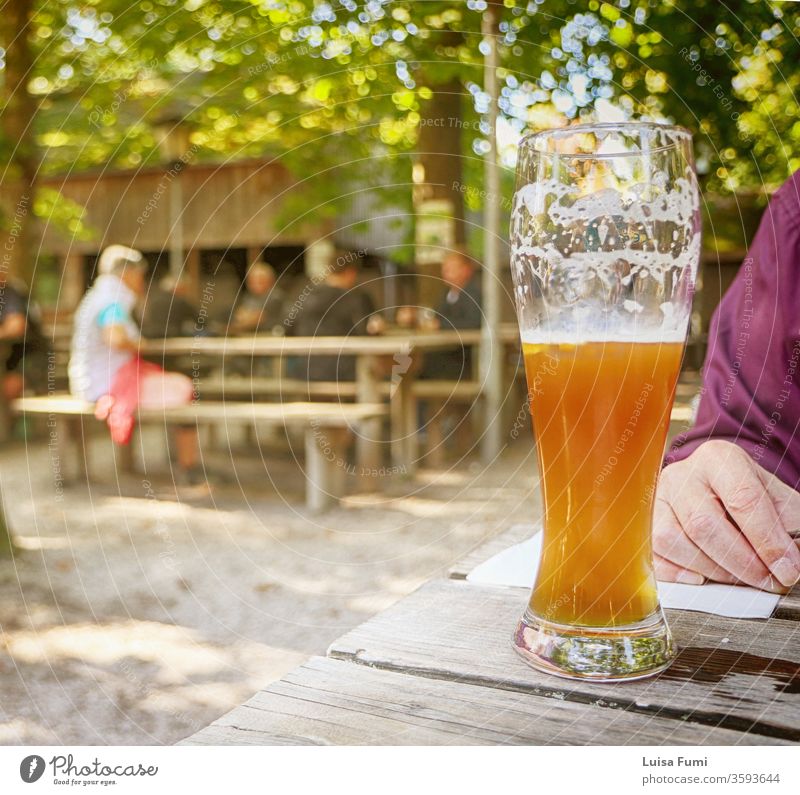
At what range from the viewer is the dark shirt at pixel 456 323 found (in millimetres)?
5602

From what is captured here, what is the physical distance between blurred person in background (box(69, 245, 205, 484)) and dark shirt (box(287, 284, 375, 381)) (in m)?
0.82

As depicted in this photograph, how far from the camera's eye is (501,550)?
0.88 m

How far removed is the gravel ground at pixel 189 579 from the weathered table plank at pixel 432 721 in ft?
2.61

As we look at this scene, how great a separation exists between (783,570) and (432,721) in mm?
383

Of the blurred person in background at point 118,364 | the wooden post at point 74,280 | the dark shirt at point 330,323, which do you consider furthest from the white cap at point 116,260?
the wooden post at point 74,280

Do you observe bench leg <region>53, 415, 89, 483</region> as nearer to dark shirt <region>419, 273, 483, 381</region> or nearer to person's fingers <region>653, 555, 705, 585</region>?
dark shirt <region>419, 273, 483, 381</region>

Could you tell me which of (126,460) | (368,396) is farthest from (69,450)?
(368,396)

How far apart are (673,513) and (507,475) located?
432cm

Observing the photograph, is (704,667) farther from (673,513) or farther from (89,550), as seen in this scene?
(89,550)

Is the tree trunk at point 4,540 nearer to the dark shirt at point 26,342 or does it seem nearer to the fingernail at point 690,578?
the dark shirt at point 26,342

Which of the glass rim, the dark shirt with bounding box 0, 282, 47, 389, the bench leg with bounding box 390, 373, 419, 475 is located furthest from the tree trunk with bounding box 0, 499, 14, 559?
the glass rim

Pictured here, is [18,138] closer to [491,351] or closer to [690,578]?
[491,351]

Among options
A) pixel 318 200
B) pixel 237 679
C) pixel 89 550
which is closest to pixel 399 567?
pixel 237 679

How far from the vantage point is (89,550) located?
3.51 metres
